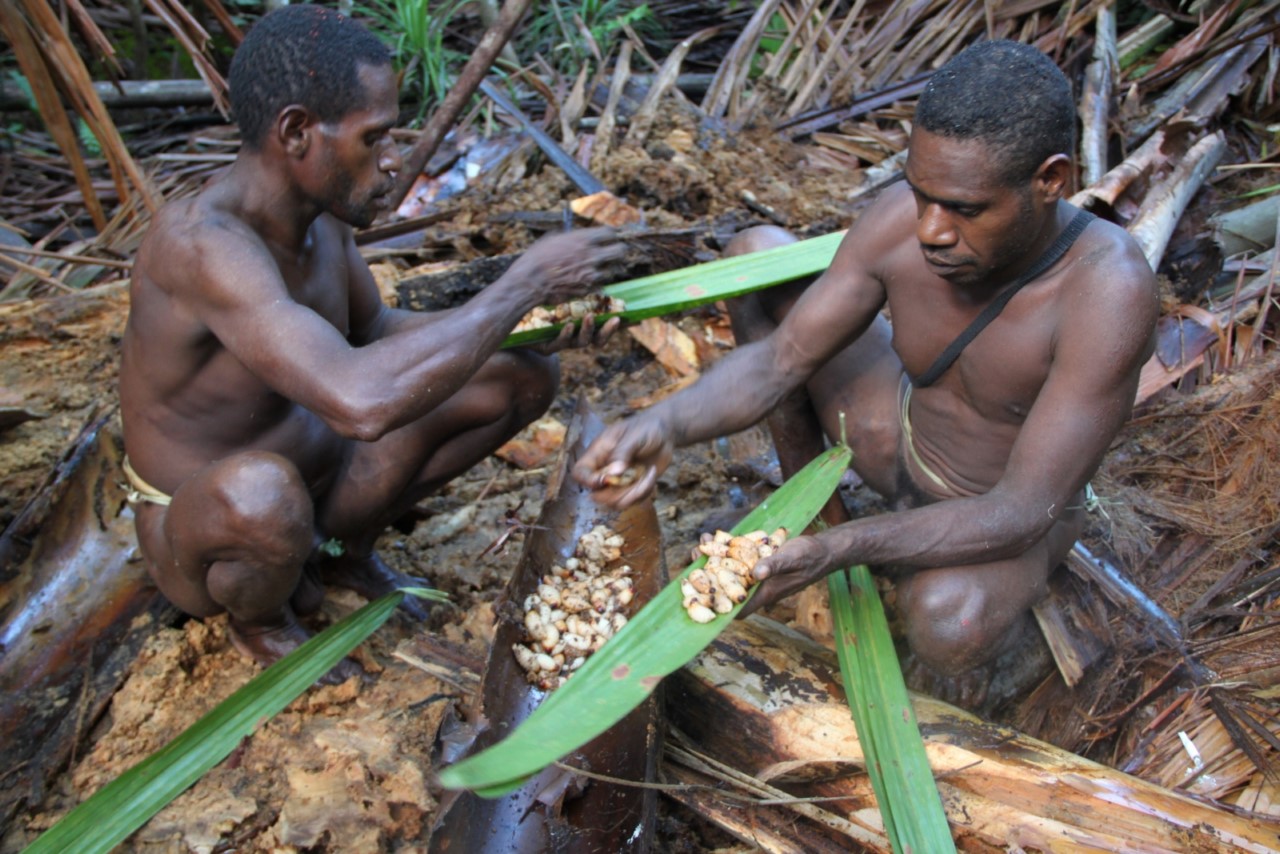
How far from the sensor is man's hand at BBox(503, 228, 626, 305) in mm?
2436

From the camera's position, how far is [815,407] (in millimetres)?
2967

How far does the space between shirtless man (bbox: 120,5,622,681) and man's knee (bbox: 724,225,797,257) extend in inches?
23.5

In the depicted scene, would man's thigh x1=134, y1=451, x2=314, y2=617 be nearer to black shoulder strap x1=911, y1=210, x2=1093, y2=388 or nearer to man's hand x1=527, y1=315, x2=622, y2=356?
man's hand x1=527, y1=315, x2=622, y2=356

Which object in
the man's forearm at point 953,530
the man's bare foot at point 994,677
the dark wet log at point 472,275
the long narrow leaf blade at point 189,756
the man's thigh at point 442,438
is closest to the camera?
the long narrow leaf blade at point 189,756

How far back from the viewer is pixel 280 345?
2.17 metres

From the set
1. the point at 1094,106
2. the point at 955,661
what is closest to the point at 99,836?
the point at 955,661

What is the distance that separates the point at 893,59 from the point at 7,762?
5.11m

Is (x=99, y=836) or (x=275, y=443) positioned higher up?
(x=275, y=443)

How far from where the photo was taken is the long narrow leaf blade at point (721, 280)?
2.86 m

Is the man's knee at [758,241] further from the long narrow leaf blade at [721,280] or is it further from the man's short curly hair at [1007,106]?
the man's short curly hair at [1007,106]

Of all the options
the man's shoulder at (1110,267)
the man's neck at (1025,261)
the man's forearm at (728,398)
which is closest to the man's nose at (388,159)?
the man's forearm at (728,398)

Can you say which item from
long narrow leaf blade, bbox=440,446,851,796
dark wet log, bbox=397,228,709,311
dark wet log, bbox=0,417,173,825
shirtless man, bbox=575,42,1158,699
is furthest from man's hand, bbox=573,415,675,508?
dark wet log, bbox=397,228,709,311

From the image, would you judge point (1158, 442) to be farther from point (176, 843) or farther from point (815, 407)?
point (176, 843)

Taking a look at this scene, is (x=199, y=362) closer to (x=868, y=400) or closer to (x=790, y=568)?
(x=790, y=568)
